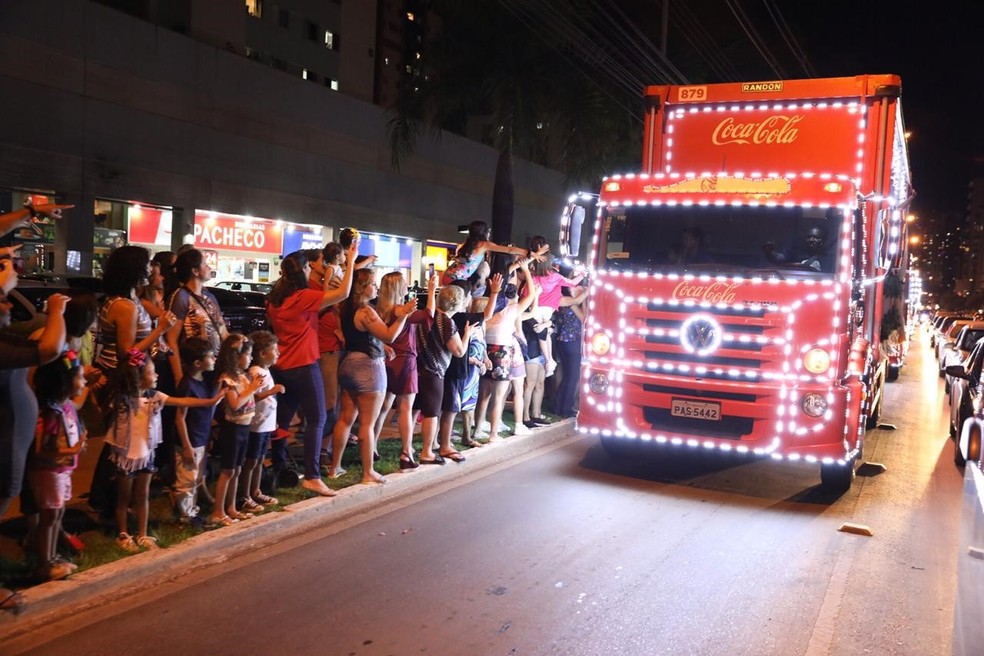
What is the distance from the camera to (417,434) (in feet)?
33.0

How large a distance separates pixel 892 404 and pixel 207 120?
60.8ft

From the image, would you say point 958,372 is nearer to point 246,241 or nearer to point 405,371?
point 405,371

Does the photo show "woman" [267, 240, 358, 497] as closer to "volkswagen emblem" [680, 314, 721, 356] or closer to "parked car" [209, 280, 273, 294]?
"volkswagen emblem" [680, 314, 721, 356]

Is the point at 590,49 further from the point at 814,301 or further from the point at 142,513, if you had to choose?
the point at 142,513

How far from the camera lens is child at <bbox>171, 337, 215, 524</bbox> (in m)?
5.91

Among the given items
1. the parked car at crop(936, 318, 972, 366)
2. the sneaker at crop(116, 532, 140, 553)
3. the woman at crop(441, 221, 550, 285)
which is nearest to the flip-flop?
the sneaker at crop(116, 532, 140, 553)

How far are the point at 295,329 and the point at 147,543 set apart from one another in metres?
2.08

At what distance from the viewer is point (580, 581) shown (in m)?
5.55

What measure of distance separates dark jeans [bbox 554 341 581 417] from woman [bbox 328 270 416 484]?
4232 mm

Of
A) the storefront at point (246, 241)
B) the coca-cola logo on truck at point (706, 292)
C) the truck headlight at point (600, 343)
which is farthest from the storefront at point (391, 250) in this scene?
the coca-cola logo on truck at point (706, 292)

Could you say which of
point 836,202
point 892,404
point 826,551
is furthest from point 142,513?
point 892,404

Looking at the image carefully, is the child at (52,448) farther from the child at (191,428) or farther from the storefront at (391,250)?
the storefront at (391,250)

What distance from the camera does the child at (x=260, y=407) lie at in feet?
20.5

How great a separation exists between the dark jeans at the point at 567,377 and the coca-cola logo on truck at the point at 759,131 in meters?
3.42
